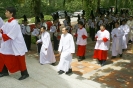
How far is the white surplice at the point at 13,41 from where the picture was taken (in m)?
5.02

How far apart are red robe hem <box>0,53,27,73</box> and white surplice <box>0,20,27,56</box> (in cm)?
13

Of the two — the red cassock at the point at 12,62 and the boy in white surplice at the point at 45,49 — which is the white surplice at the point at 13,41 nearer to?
the red cassock at the point at 12,62

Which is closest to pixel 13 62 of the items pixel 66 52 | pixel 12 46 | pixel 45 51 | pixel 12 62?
pixel 12 62

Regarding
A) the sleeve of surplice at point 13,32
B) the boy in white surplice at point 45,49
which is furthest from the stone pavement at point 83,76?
the sleeve of surplice at point 13,32

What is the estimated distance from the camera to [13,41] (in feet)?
17.0

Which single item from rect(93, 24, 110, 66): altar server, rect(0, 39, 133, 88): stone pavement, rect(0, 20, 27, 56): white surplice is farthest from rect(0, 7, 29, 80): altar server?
rect(93, 24, 110, 66): altar server

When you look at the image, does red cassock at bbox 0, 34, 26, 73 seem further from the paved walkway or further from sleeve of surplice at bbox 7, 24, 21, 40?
sleeve of surplice at bbox 7, 24, 21, 40

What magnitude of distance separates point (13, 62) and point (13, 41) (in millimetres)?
548

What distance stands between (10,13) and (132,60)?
6122mm

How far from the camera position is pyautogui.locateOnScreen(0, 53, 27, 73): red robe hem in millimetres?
5270

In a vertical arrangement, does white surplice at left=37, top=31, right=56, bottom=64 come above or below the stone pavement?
above

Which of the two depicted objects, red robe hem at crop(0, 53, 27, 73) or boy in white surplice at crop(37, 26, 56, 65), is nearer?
red robe hem at crop(0, 53, 27, 73)

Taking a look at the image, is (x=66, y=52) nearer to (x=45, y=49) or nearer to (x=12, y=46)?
(x=45, y=49)

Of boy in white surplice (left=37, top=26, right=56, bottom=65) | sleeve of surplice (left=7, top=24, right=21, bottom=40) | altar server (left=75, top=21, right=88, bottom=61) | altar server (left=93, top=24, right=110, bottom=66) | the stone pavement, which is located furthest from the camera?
altar server (left=75, top=21, right=88, bottom=61)
